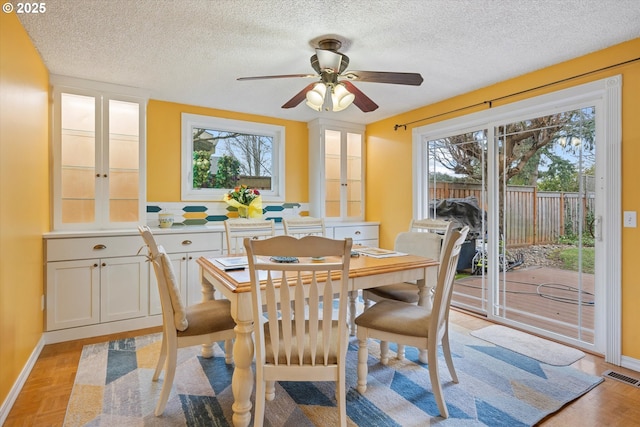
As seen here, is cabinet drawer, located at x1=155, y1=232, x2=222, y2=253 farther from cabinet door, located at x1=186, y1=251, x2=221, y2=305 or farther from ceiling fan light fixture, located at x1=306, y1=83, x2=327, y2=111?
ceiling fan light fixture, located at x1=306, y1=83, x2=327, y2=111

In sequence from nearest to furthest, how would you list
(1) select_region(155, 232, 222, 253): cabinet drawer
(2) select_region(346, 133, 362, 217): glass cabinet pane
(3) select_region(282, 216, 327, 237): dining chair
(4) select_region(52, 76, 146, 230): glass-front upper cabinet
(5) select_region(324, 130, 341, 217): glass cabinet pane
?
1. (4) select_region(52, 76, 146, 230): glass-front upper cabinet
2. (3) select_region(282, 216, 327, 237): dining chair
3. (1) select_region(155, 232, 222, 253): cabinet drawer
4. (5) select_region(324, 130, 341, 217): glass cabinet pane
5. (2) select_region(346, 133, 362, 217): glass cabinet pane

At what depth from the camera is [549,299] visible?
3080mm

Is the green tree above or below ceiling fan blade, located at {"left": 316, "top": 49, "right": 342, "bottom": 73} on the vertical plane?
below

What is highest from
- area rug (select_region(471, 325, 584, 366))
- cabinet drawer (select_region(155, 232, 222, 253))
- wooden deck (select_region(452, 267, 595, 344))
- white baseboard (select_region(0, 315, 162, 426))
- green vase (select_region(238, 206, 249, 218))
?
green vase (select_region(238, 206, 249, 218))

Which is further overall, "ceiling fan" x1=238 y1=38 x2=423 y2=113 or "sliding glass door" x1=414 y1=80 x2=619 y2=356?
"sliding glass door" x1=414 y1=80 x2=619 y2=356

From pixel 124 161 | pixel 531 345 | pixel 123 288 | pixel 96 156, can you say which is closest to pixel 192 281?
pixel 123 288

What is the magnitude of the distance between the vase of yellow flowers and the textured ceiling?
123cm

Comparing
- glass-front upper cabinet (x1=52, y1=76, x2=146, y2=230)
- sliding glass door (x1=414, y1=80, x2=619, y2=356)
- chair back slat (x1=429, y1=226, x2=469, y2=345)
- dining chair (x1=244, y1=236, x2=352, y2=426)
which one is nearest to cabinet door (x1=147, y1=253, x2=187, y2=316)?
glass-front upper cabinet (x1=52, y1=76, x2=146, y2=230)

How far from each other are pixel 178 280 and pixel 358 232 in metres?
2.30

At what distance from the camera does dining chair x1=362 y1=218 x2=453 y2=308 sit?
2600 mm

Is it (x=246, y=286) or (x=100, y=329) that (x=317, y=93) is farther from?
(x=100, y=329)

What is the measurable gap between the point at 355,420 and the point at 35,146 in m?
2.94

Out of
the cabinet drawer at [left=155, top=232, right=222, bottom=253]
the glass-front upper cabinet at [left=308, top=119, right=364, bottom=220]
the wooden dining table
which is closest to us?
the wooden dining table

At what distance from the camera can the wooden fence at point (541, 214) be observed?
9.28 ft
